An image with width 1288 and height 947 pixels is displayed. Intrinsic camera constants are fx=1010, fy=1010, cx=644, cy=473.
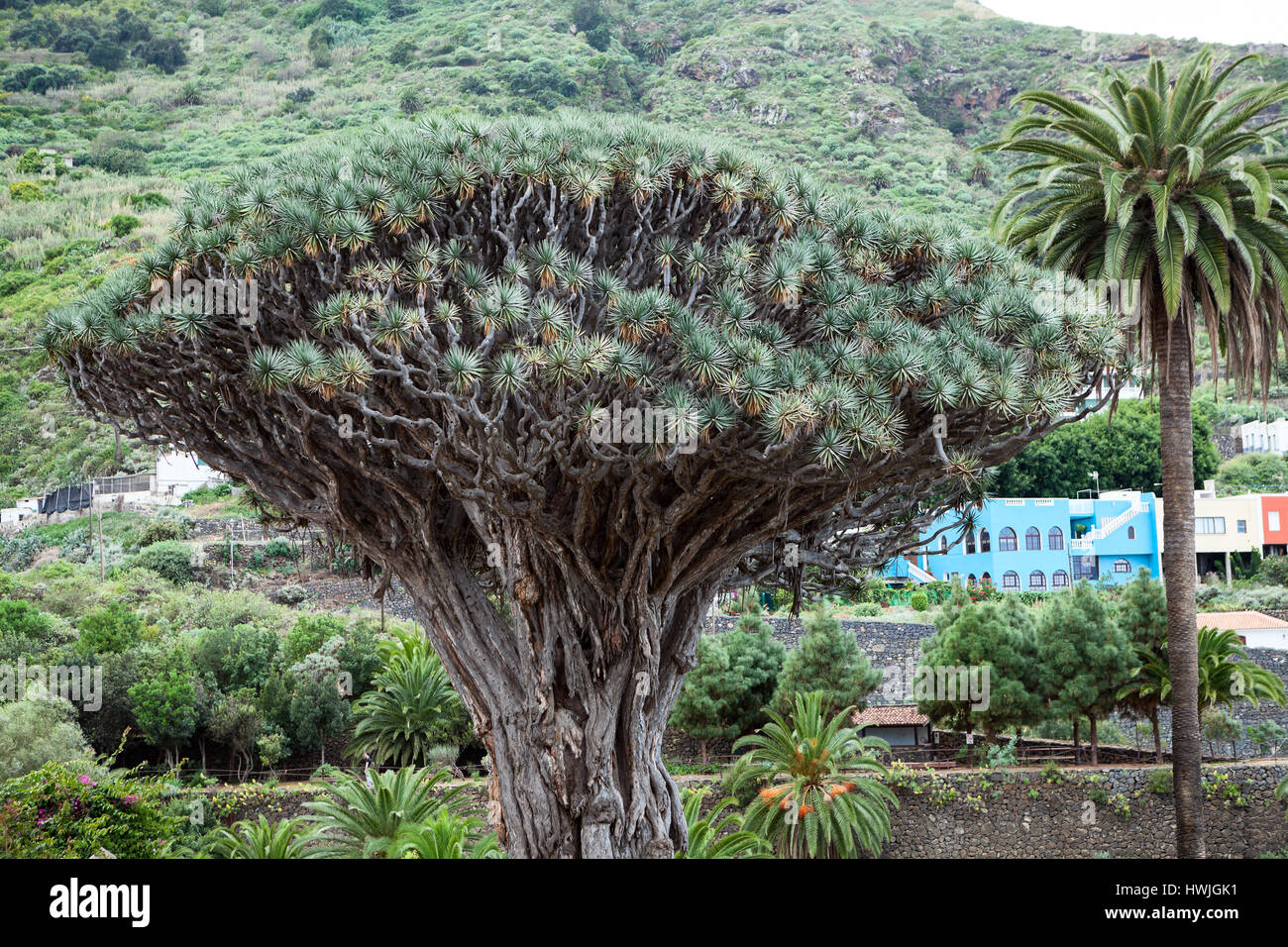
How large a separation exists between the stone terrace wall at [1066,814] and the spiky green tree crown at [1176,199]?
35.1ft

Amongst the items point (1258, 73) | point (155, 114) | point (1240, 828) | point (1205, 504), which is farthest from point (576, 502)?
point (1258, 73)

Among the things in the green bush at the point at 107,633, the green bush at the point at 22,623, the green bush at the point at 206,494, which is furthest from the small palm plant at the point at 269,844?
the green bush at the point at 206,494

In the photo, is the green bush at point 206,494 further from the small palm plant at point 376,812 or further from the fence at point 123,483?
the small palm plant at point 376,812

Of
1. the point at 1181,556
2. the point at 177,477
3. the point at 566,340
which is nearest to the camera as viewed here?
the point at 566,340

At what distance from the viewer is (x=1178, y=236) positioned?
17.7 m

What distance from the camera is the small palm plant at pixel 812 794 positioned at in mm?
21109

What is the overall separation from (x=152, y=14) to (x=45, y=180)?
35.5 metres

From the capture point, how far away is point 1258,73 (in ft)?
268

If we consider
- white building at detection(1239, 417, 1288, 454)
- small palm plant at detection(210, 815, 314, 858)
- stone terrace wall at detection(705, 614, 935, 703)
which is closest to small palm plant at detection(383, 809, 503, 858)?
small palm plant at detection(210, 815, 314, 858)

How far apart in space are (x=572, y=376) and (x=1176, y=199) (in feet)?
45.7

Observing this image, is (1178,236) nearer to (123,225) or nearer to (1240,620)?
(1240,620)

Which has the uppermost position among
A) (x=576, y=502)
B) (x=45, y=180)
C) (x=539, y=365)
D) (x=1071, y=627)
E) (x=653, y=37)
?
(x=653, y=37)

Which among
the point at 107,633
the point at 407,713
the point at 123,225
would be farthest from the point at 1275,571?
the point at 123,225
